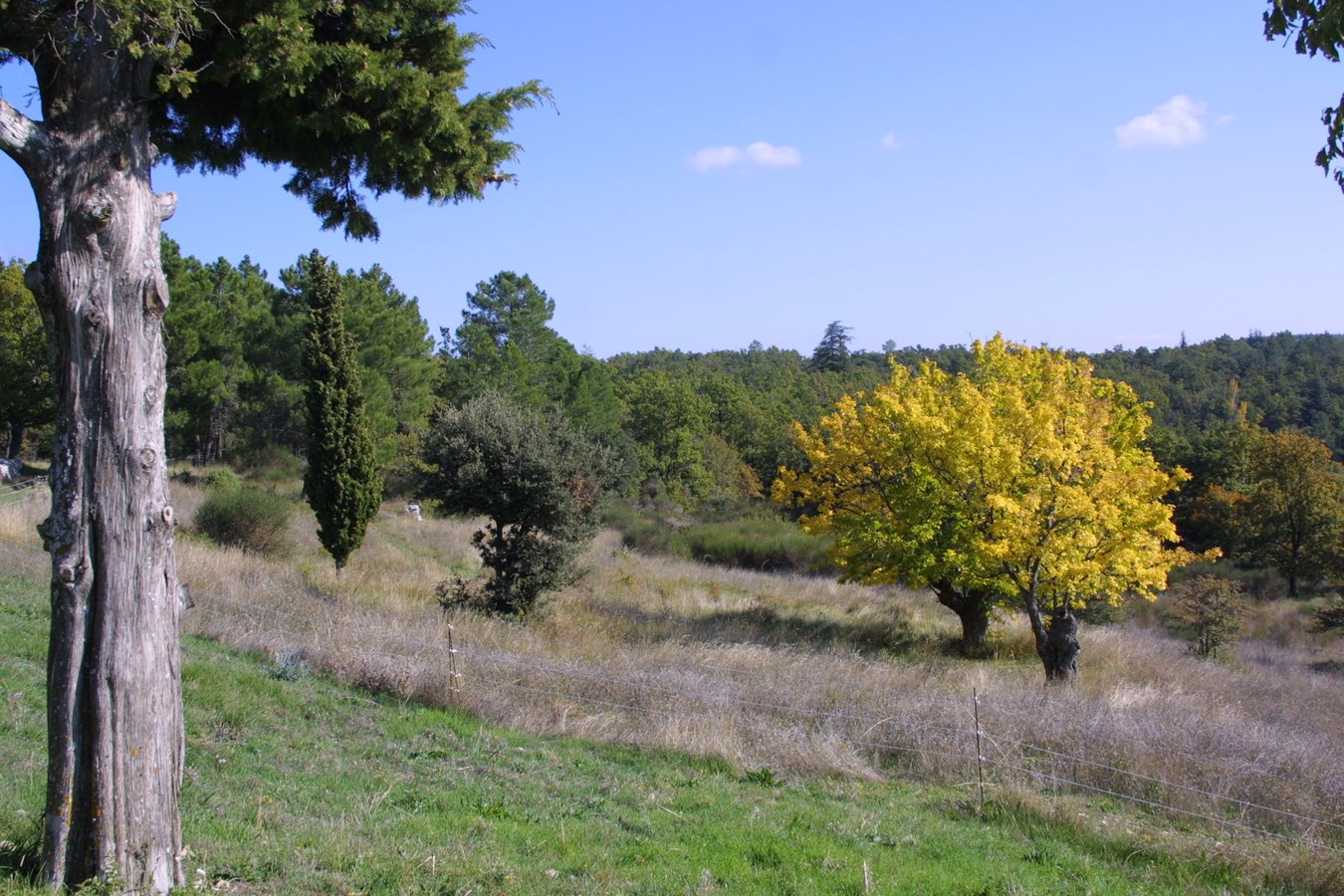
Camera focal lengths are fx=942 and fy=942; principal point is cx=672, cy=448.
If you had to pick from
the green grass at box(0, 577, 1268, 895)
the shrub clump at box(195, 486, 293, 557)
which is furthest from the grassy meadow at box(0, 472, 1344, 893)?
the shrub clump at box(195, 486, 293, 557)

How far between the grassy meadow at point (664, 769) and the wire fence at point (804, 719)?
0.04 metres

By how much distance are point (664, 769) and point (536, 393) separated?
42.3 meters

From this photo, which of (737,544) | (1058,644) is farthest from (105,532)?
(737,544)

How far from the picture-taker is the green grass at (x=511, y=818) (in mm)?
5031

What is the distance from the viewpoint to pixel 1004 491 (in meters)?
17.5

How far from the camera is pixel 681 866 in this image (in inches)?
220

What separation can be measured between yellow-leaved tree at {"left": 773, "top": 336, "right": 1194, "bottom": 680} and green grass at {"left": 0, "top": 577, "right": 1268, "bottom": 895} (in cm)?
933

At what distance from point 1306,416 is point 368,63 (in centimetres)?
8596

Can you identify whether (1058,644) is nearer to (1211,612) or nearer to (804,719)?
(1211,612)

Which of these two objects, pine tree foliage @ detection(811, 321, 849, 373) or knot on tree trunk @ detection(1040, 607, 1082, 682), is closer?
knot on tree trunk @ detection(1040, 607, 1082, 682)

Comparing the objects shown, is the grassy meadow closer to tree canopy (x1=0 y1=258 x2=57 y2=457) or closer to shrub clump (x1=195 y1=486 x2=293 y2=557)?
shrub clump (x1=195 y1=486 x2=293 y2=557)

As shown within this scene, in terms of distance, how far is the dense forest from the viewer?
3625cm

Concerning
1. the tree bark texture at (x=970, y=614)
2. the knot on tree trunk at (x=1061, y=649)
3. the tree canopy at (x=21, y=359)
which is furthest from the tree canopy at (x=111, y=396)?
the tree canopy at (x=21, y=359)

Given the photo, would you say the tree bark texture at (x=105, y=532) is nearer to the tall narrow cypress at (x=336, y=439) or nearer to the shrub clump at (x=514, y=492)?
the shrub clump at (x=514, y=492)
